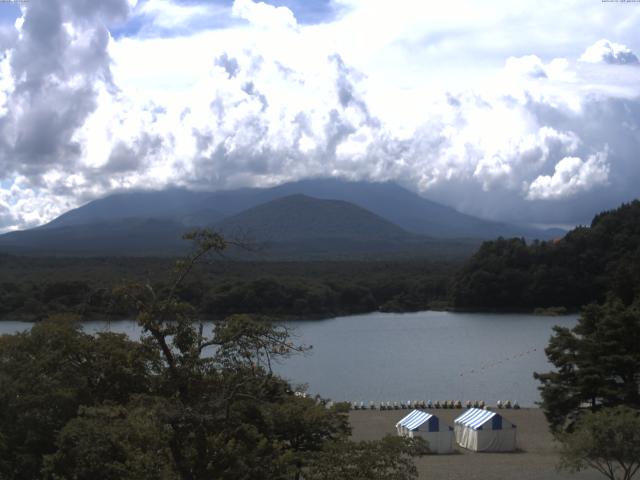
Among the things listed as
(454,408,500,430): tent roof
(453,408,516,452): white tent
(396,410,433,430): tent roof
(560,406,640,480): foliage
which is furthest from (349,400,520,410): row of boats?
(560,406,640,480): foliage

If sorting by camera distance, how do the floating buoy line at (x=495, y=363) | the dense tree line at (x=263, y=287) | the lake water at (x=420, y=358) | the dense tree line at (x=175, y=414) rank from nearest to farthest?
the dense tree line at (x=175, y=414) < the lake water at (x=420, y=358) < the floating buoy line at (x=495, y=363) < the dense tree line at (x=263, y=287)

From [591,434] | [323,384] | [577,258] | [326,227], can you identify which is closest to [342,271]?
[577,258]

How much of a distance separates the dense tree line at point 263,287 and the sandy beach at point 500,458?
1880 centimetres

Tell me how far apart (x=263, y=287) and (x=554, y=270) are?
68.8 feet

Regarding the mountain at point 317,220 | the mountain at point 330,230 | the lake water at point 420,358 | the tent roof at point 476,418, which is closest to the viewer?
the tent roof at point 476,418

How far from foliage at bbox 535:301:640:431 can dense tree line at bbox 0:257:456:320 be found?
23007 millimetres

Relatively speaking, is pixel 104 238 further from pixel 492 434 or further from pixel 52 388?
pixel 52 388

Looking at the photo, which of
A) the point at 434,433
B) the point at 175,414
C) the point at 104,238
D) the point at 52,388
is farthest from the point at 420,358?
the point at 104,238

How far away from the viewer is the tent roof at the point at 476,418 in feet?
64.3

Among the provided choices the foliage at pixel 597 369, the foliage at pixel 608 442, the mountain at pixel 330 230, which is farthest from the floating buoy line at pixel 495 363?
the mountain at pixel 330 230

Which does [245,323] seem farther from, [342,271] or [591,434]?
[342,271]

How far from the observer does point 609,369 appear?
1828cm

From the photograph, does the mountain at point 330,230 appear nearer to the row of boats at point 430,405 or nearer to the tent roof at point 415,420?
the row of boats at point 430,405

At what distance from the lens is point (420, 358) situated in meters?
36.5
